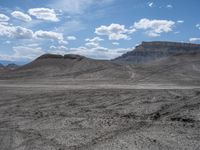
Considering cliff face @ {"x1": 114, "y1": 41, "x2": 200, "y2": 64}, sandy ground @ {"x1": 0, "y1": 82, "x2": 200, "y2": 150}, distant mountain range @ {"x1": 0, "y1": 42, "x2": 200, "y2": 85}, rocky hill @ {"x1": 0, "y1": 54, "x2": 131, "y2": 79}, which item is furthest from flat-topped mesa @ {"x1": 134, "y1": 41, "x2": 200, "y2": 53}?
sandy ground @ {"x1": 0, "y1": 82, "x2": 200, "y2": 150}

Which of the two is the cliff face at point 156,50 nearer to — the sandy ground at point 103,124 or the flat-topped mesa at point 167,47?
the flat-topped mesa at point 167,47

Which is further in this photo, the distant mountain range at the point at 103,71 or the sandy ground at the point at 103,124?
the distant mountain range at the point at 103,71

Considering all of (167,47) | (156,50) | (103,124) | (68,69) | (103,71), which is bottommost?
(103,124)

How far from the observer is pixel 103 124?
10.3 meters

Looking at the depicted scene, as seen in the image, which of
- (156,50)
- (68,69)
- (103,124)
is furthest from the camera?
(156,50)

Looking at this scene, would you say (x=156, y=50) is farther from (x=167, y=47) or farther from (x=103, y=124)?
(x=103, y=124)

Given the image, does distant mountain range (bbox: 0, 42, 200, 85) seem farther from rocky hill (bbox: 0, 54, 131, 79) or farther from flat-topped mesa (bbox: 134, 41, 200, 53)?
flat-topped mesa (bbox: 134, 41, 200, 53)

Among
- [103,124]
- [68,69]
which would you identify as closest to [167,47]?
[68,69]

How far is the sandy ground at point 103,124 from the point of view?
8.26 metres

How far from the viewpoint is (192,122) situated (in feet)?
33.3

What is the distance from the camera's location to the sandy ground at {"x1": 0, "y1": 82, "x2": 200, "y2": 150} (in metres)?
8.26

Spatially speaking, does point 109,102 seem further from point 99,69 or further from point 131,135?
point 99,69

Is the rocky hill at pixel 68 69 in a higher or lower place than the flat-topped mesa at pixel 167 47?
lower

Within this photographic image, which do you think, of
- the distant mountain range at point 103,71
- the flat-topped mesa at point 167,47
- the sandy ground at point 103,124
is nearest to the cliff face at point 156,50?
the flat-topped mesa at point 167,47
